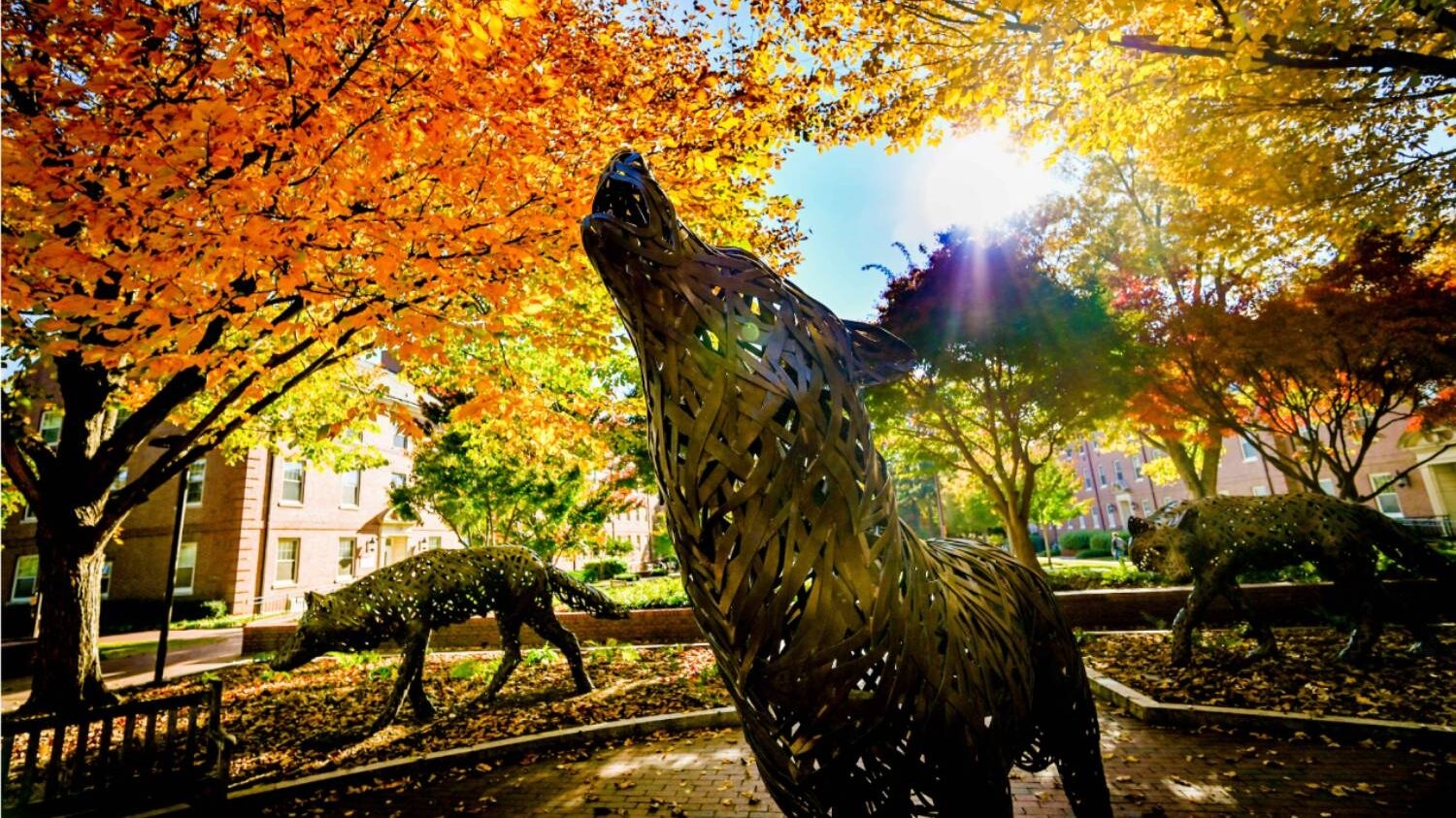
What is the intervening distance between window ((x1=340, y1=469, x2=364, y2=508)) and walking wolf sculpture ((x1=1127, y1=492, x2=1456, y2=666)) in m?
30.1

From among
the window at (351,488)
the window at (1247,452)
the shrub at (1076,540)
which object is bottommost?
the shrub at (1076,540)

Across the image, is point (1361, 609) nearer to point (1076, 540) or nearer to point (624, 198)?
point (624, 198)

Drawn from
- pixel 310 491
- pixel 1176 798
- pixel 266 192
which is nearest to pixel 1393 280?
pixel 1176 798

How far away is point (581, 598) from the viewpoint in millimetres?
7441

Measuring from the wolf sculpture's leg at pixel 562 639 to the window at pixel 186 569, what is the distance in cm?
2456

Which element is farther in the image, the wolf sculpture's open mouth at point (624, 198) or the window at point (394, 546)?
the window at point (394, 546)

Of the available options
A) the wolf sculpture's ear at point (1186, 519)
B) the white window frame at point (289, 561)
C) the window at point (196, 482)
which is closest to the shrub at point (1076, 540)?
the wolf sculpture's ear at point (1186, 519)

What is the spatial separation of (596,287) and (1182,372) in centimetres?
1204

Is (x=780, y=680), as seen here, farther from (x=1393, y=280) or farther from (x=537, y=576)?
(x=1393, y=280)

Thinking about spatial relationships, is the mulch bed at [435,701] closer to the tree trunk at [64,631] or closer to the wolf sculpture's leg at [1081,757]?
the tree trunk at [64,631]

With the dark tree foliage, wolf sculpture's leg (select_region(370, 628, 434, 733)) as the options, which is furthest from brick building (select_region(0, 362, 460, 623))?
the dark tree foliage

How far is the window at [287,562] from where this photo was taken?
23734 millimetres

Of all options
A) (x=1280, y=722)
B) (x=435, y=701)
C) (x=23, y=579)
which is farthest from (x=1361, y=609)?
(x=23, y=579)

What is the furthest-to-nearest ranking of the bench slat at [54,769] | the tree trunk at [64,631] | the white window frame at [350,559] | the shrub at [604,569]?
1. the shrub at [604,569]
2. the white window frame at [350,559]
3. the tree trunk at [64,631]
4. the bench slat at [54,769]
